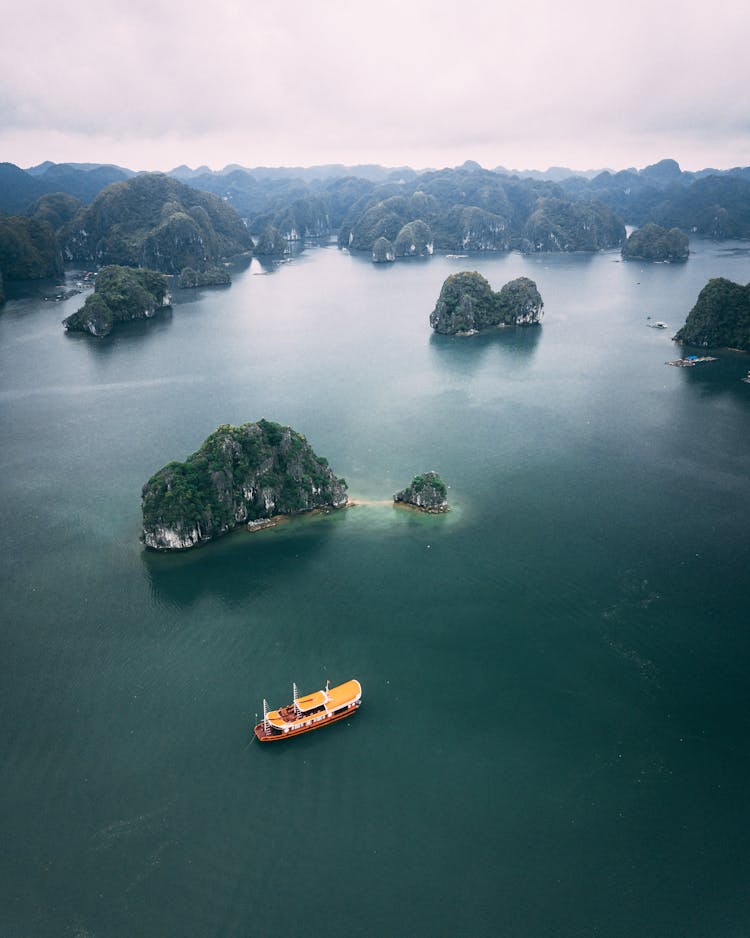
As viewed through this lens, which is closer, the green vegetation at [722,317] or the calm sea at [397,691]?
the calm sea at [397,691]

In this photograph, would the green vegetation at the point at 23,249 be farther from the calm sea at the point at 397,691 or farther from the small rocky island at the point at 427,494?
the small rocky island at the point at 427,494

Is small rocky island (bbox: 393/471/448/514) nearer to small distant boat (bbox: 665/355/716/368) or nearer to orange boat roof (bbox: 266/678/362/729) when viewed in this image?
orange boat roof (bbox: 266/678/362/729)

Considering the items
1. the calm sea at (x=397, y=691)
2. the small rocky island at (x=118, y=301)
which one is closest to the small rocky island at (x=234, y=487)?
the calm sea at (x=397, y=691)

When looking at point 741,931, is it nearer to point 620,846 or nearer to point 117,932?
point 620,846

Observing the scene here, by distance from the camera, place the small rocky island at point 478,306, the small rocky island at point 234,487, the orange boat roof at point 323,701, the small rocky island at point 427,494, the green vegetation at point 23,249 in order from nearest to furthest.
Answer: the orange boat roof at point 323,701, the small rocky island at point 234,487, the small rocky island at point 427,494, the small rocky island at point 478,306, the green vegetation at point 23,249

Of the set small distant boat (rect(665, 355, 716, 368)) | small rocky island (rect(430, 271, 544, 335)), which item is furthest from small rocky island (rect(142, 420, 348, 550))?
small rocky island (rect(430, 271, 544, 335))

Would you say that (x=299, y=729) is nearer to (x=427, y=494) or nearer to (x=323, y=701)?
(x=323, y=701)

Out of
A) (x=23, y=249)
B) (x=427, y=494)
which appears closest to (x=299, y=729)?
(x=427, y=494)
